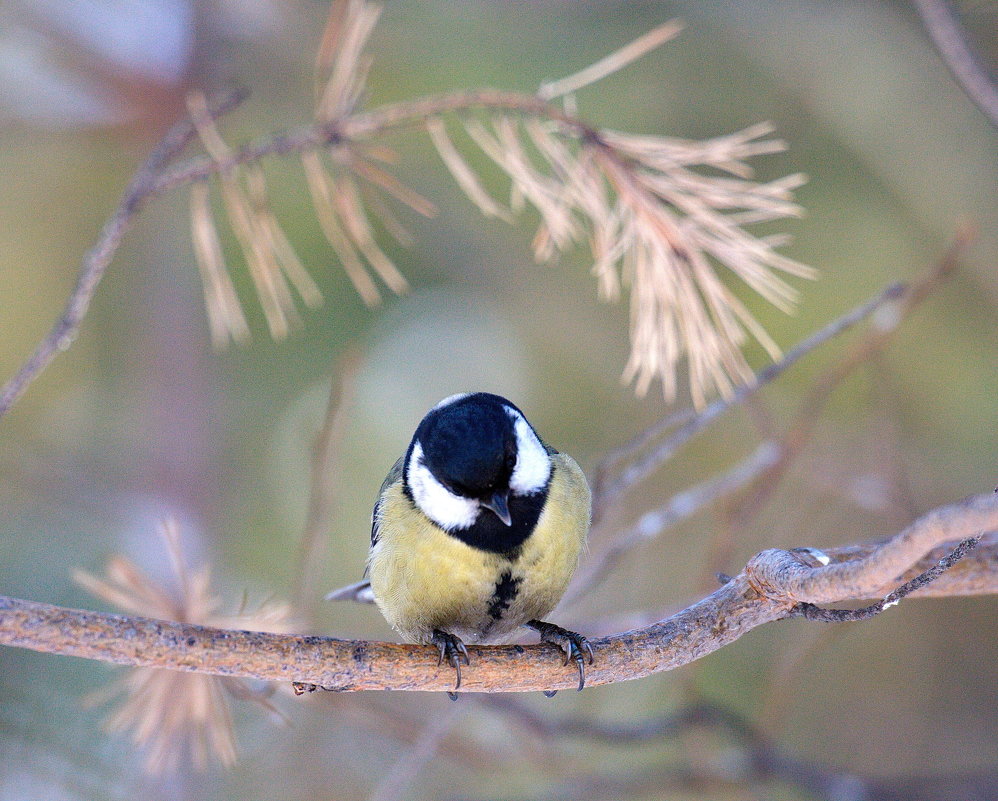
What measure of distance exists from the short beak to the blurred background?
53 cm

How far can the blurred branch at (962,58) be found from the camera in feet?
4.95

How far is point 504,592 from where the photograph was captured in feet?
5.28

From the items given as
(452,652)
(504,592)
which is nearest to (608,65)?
(504,592)

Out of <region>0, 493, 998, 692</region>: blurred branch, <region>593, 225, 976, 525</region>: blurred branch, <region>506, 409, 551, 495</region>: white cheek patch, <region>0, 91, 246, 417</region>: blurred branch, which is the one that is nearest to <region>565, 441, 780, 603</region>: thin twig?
<region>593, 225, 976, 525</region>: blurred branch

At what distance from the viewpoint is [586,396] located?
3.47 meters

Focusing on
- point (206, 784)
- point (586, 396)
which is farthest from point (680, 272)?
point (206, 784)

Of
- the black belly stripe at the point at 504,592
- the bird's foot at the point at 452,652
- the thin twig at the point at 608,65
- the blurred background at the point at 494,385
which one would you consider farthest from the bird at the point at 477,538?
the thin twig at the point at 608,65

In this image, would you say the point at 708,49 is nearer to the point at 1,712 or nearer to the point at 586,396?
the point at 586,396

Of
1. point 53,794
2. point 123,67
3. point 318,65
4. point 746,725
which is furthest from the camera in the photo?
point 123,67

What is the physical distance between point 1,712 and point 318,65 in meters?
1.82

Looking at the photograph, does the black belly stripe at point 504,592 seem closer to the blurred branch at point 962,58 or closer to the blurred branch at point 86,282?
the blurred branch at point 86,282

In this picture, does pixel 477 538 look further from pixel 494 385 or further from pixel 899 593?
pixel 494 385

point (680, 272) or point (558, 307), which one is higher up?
point (558, 307)

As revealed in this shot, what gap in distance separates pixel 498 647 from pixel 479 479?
0.29 meters
